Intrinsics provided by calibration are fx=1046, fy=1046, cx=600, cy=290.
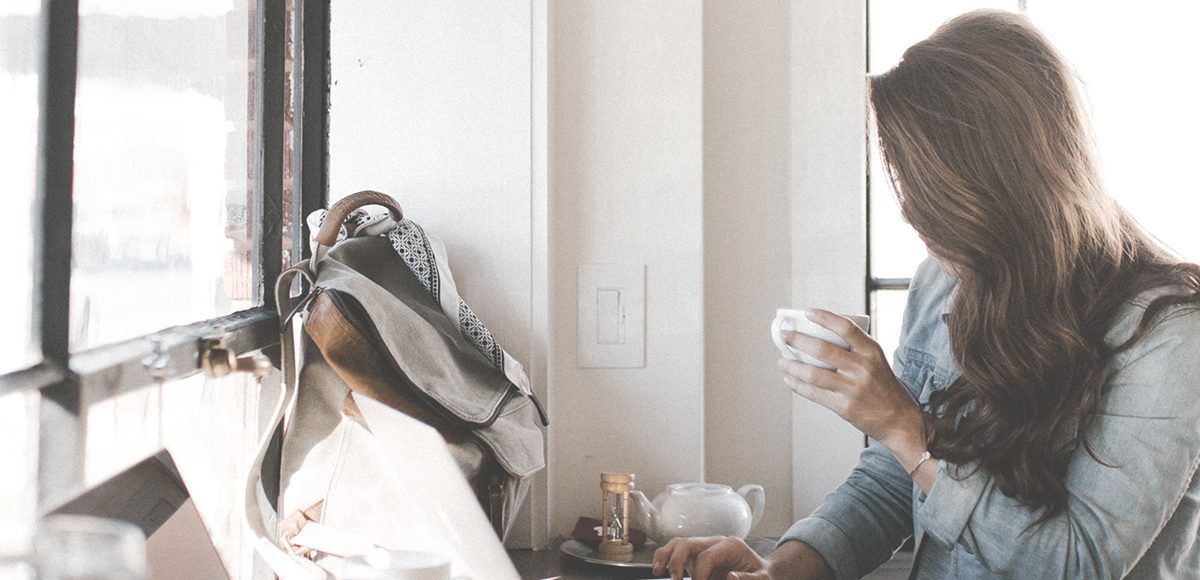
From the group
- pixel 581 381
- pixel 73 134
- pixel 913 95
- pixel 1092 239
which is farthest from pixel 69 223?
pixel 581 381

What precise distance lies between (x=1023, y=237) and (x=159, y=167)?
91 cm

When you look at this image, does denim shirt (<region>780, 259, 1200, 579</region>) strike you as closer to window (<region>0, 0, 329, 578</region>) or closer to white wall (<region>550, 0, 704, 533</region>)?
white wall (<region>550, 0, 704, 533</region>)

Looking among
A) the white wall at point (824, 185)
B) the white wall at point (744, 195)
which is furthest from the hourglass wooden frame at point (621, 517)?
the white wall at point (824, 185)

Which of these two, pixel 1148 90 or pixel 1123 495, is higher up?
pixel 1148 90

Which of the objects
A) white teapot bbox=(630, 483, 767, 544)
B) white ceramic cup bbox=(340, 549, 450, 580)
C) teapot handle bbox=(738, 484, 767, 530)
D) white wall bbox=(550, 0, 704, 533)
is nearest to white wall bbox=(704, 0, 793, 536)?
white wall bbox=(550, 0, 704, 533)

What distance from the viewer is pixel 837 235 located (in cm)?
206

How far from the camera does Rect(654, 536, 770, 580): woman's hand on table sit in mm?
1357

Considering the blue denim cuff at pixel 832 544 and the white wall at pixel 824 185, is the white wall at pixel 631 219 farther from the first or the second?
the blue denim cuff at pixel 832 544

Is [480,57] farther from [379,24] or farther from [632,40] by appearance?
[632,40]

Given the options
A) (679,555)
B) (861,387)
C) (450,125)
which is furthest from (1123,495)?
(450,125)

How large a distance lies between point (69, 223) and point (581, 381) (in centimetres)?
119

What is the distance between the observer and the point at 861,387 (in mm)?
1194

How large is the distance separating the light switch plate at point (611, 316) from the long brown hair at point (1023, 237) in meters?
0.77

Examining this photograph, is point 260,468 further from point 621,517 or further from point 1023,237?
point 1023,237
